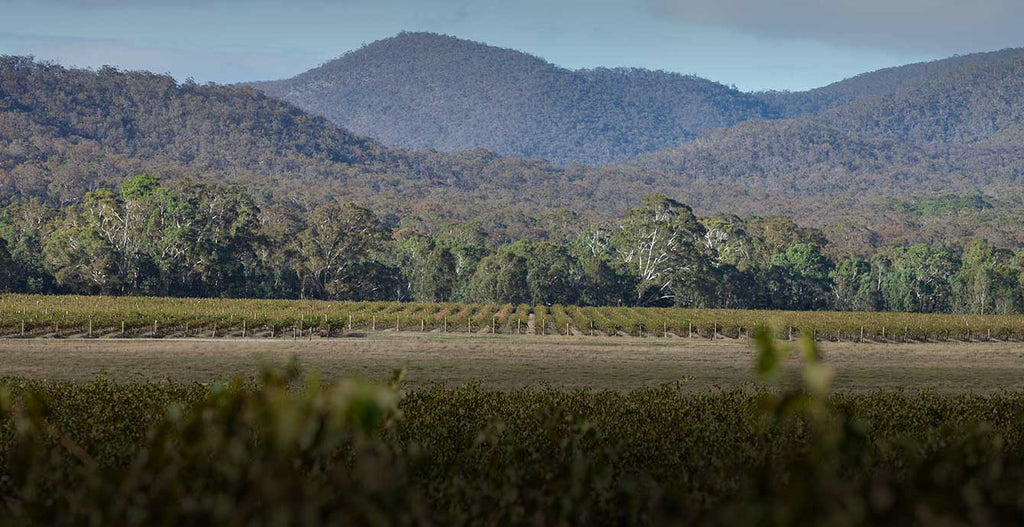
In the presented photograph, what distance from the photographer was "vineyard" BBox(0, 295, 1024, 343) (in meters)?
50.8

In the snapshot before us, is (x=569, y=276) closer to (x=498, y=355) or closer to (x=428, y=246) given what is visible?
(x=428, y=246)

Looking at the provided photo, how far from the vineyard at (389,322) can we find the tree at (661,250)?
13774 mm

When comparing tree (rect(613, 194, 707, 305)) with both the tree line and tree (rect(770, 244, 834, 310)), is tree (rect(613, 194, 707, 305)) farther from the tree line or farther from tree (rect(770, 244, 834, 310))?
tree (rect(770, 244, 834, 310))

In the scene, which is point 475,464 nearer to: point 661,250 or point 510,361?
point 510,361

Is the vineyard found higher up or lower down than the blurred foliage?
lower down

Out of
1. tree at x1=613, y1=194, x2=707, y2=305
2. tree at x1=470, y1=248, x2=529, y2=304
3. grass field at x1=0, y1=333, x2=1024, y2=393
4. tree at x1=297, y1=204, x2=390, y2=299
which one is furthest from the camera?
tree at x1=613, y1=194, x2=707, y2=305

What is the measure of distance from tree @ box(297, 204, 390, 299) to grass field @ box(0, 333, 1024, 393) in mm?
36158

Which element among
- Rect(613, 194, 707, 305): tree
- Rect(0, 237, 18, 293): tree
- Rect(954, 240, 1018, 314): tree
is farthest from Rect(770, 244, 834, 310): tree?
Rect(0, 237, 18, 293): tree

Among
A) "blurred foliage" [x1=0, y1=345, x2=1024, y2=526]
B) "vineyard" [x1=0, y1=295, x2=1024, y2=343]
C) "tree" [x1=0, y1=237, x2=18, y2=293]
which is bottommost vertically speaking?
"vineyard" [x1=0, y1=295, x2=1024, y2=343]

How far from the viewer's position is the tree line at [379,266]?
8156 centimetres

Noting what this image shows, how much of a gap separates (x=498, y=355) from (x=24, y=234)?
209 ft

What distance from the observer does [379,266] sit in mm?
91375

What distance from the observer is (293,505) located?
4.07m

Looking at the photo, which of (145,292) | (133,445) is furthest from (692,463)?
(145,292)
